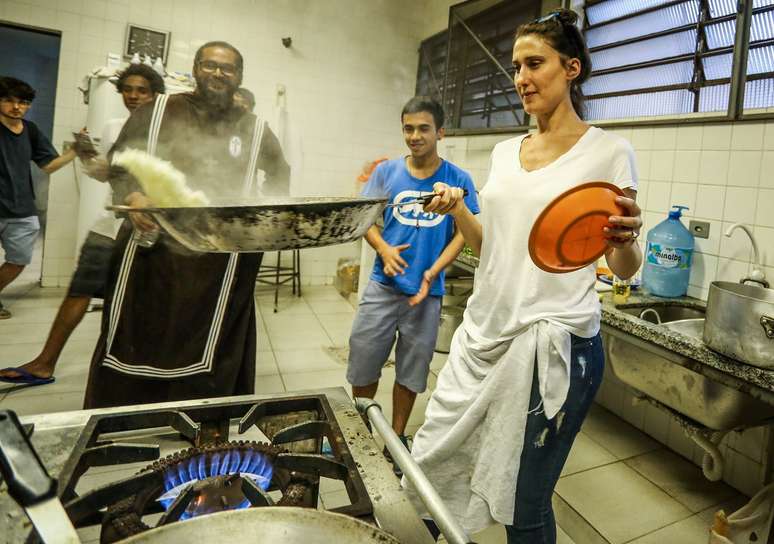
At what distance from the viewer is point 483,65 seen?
11.7 ft

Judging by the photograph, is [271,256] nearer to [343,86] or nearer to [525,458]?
[343,86]

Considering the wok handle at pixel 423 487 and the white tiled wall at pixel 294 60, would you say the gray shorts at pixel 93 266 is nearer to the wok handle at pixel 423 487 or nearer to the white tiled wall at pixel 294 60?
the wok handle at pixel 423 487

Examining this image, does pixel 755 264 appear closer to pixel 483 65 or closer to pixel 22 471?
pixel 22 471

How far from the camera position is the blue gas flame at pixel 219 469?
647mm

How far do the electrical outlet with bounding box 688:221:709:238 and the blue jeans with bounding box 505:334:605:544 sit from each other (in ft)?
4.20

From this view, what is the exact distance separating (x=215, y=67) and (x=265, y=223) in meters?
0.87

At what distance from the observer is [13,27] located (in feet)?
12.3

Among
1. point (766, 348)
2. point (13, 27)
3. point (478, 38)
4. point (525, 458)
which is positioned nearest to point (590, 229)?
point (525, 458)

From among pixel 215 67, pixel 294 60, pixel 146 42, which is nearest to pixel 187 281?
pixel 215 67

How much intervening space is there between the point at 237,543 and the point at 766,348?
133cm

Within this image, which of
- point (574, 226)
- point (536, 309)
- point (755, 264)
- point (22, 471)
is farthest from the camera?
point (755, 264)

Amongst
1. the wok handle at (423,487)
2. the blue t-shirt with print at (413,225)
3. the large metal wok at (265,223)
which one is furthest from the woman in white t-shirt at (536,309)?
the blue t-shirt with print at (413,225)

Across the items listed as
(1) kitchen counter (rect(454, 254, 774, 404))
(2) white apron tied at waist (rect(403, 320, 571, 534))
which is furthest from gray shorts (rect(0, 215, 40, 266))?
(1) kitchen counter (rect(454, 254, 774, 404))

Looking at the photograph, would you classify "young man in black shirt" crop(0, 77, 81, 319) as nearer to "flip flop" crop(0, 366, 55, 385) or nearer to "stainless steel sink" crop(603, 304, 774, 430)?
A: "flip flop" crop(0, 366, 55, 385)
